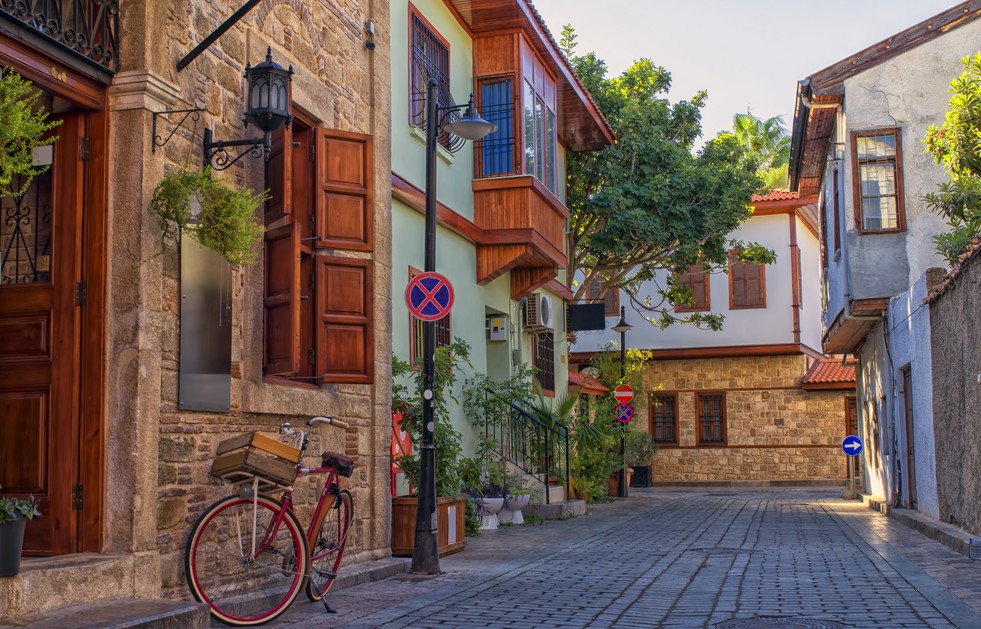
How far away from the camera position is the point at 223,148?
8180 millimetres

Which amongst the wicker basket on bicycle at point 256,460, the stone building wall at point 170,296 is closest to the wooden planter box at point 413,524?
the stone building wall at point 170,296

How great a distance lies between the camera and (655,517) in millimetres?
18469

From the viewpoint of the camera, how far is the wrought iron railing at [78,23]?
6430 millimetres

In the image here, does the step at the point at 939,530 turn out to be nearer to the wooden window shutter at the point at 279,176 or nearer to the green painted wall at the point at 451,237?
the green painted wall at the point at 451,237

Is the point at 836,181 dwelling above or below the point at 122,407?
above

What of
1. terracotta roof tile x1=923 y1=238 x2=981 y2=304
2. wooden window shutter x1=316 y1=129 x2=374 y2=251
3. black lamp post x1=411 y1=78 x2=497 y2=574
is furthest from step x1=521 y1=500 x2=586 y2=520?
wooden window shutter x1=316 y1=129 x2=374 y2=251

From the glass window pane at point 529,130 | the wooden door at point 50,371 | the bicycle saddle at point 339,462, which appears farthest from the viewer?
the glass window pane at point 529,130

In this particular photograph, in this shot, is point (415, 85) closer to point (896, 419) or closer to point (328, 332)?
point (328, 332)

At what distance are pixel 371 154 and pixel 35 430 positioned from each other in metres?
4.06

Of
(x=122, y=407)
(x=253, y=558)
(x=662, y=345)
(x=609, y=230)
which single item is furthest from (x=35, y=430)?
(x=662, y=345)

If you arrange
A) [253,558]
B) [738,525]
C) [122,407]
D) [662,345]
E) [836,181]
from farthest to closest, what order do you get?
[662,345], [836,181], [738,525], [253,558], [122,407]

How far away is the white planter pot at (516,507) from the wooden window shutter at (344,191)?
23.1 feet

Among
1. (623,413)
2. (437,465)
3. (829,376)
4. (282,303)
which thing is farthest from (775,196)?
(282,303)

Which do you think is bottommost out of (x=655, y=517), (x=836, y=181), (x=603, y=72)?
(x=655, y=517)
